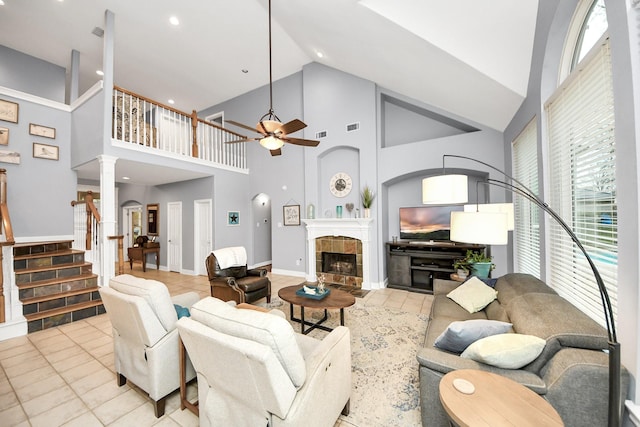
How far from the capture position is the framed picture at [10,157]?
4199 millimetres

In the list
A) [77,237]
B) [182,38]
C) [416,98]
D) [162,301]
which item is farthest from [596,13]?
[77,237]

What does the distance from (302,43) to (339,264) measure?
4.76 m

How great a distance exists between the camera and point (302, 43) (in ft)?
16.5

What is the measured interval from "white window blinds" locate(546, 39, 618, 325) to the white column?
5.68 meters

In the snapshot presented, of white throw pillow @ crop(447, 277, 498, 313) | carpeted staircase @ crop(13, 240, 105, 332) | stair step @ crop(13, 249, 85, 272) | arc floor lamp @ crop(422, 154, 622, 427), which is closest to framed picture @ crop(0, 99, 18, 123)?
carpeted staircase @ crop(13, 240, 105, 332)

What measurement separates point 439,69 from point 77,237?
22.3ft

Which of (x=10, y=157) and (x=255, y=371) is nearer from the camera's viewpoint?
(x=255, y=371)

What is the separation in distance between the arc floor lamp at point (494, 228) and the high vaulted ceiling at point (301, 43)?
1740 mm

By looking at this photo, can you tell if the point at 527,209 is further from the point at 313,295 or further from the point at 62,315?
the point at 62,315

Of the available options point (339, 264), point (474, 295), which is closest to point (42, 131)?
point (339, 264)

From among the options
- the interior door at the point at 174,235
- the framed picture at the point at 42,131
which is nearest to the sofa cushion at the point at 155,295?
the framed picture at the point at 42,131

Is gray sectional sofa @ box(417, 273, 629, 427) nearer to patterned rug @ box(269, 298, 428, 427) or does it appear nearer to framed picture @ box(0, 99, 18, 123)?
patterned rug @ box(269, 298, 428, 427)

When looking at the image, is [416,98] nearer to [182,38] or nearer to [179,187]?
[182,38]

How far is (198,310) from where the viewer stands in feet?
4.85
